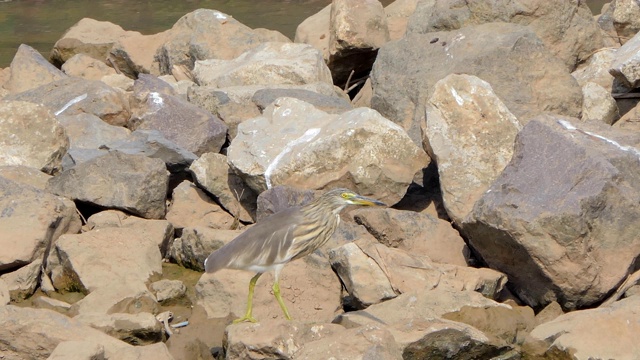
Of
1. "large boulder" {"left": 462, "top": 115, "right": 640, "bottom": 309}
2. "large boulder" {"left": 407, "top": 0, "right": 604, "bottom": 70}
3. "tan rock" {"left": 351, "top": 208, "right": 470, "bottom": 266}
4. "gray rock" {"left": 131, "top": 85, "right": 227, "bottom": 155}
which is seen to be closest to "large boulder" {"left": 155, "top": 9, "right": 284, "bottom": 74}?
"gray rock" {"left": 131, "top": 85, "right": 227, "bottom": 155}

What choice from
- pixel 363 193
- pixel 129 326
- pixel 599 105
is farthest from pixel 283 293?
pixel 599 105

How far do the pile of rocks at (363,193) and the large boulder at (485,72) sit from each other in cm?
2

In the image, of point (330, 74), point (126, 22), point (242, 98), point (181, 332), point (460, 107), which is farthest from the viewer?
point (126, 22)

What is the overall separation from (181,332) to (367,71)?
4.82 meters

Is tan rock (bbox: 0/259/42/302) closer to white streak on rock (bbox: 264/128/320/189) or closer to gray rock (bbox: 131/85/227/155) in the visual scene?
white streak on rock (bbox: 264/128/320/189)

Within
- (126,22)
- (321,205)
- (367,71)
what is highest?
(321,205)

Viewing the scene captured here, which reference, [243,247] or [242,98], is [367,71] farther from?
[243,247]

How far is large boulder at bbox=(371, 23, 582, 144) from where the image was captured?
871 centimetres

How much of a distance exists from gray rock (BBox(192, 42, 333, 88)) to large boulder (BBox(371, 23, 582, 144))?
1099 millimetres

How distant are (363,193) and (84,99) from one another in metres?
3.36

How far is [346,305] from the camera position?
282 inches

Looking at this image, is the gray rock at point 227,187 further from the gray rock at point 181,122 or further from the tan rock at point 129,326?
the tan rock at point 129,326

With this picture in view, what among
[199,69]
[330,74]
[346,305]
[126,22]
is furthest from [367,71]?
[126,22]

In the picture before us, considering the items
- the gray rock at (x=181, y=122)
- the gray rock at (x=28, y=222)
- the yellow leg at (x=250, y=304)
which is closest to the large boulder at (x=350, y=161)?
the gray rock at (x=181, y=122)
